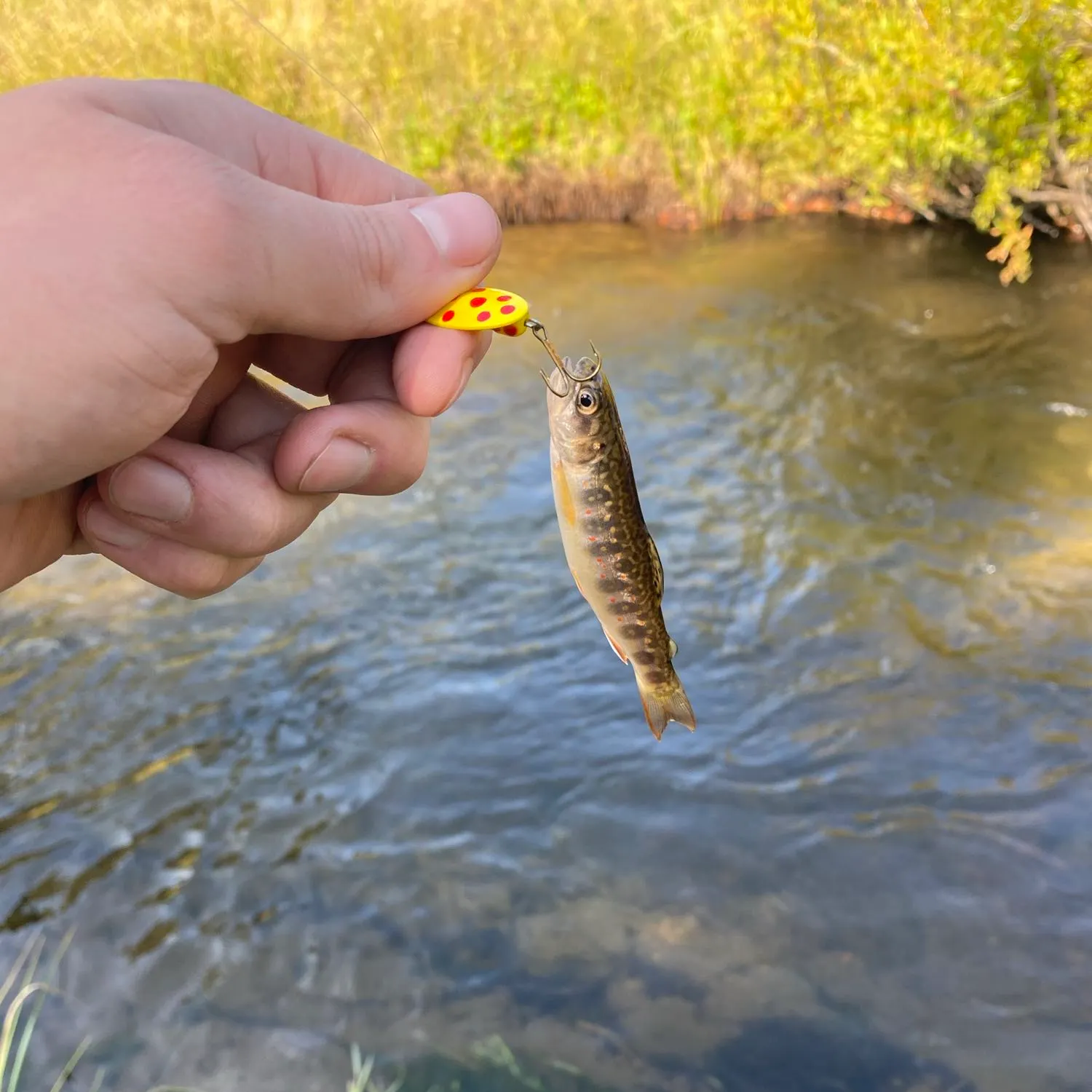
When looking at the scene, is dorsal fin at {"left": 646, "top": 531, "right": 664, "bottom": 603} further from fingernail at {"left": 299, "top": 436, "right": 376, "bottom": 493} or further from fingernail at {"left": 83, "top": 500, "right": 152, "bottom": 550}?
fingernail at {"left": 83, "top": 500, "right": 152, "bottom": 550}

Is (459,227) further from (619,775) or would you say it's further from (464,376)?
(619,775)

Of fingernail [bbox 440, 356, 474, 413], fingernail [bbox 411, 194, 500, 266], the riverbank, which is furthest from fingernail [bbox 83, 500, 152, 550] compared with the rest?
the riverbank

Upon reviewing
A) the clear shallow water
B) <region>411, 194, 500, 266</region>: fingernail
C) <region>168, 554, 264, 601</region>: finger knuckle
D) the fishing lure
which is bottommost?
the clear shallow water

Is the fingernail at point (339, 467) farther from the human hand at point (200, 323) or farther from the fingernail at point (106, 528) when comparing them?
the fingernail at point (106, 528)

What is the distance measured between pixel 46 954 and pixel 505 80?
9771mm

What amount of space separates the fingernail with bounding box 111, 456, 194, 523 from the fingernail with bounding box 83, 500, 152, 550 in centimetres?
12

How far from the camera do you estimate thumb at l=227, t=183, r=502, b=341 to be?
1866 mm

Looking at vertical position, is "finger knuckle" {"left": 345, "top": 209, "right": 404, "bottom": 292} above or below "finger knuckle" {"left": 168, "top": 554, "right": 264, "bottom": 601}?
above

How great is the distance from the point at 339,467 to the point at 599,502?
0.64 metres

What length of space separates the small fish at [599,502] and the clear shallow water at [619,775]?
7.26 feet

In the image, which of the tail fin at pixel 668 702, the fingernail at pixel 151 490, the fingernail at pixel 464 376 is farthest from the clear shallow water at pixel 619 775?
the fingernail at pixel 464 376

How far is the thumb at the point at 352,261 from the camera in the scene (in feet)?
6.12

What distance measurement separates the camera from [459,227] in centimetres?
215

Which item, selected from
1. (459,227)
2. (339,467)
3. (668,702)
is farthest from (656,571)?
(459,227)
